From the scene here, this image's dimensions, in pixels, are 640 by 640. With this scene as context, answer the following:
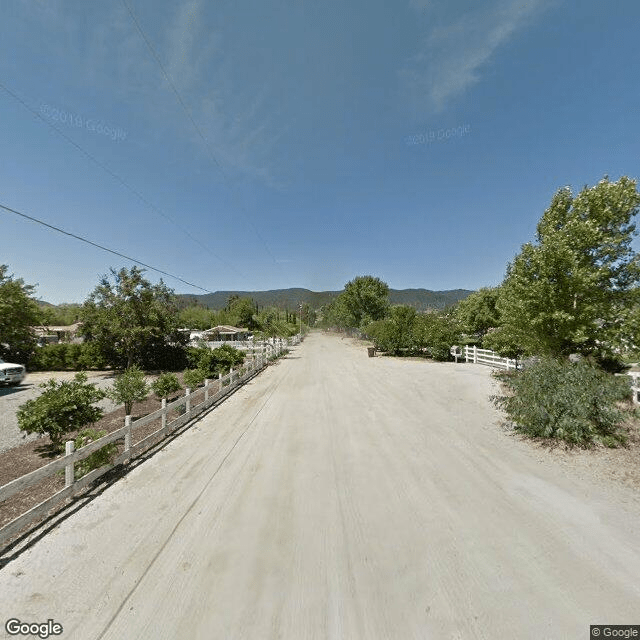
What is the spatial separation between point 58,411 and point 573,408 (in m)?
12.3

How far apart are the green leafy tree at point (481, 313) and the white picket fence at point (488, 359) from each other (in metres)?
18.5

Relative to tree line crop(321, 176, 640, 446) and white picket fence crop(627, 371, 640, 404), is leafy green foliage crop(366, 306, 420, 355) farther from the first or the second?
white picket fence crop(627, 371, 640, 404)

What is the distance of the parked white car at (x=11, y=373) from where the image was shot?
17.2 m

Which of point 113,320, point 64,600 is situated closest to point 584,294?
point 64,600

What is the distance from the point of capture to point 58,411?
7.12 metres

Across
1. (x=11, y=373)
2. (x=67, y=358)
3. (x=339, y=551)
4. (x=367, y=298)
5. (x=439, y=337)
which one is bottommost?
(x=11, y=373)

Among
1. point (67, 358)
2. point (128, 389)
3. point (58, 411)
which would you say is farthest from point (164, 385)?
point (67, 358)

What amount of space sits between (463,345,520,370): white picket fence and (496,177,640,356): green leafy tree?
7.70 metres

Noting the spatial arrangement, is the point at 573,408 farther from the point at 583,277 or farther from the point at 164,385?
the point at 164,385

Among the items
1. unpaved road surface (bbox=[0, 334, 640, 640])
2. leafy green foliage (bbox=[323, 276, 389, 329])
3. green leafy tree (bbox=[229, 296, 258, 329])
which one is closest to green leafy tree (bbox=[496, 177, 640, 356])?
unpaved road surface (bbox=[0, 334, 640, 640])

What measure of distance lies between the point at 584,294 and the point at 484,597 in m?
11.7

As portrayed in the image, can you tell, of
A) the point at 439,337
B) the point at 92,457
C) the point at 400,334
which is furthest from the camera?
the point at 400,334

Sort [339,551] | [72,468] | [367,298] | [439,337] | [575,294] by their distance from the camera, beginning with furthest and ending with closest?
[367,298] < [439,337] < [575,294] < [72,468] < [339,551]

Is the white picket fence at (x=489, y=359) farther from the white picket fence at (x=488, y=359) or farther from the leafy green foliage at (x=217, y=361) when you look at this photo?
the leafy green foliage at (x=217, y=361)
